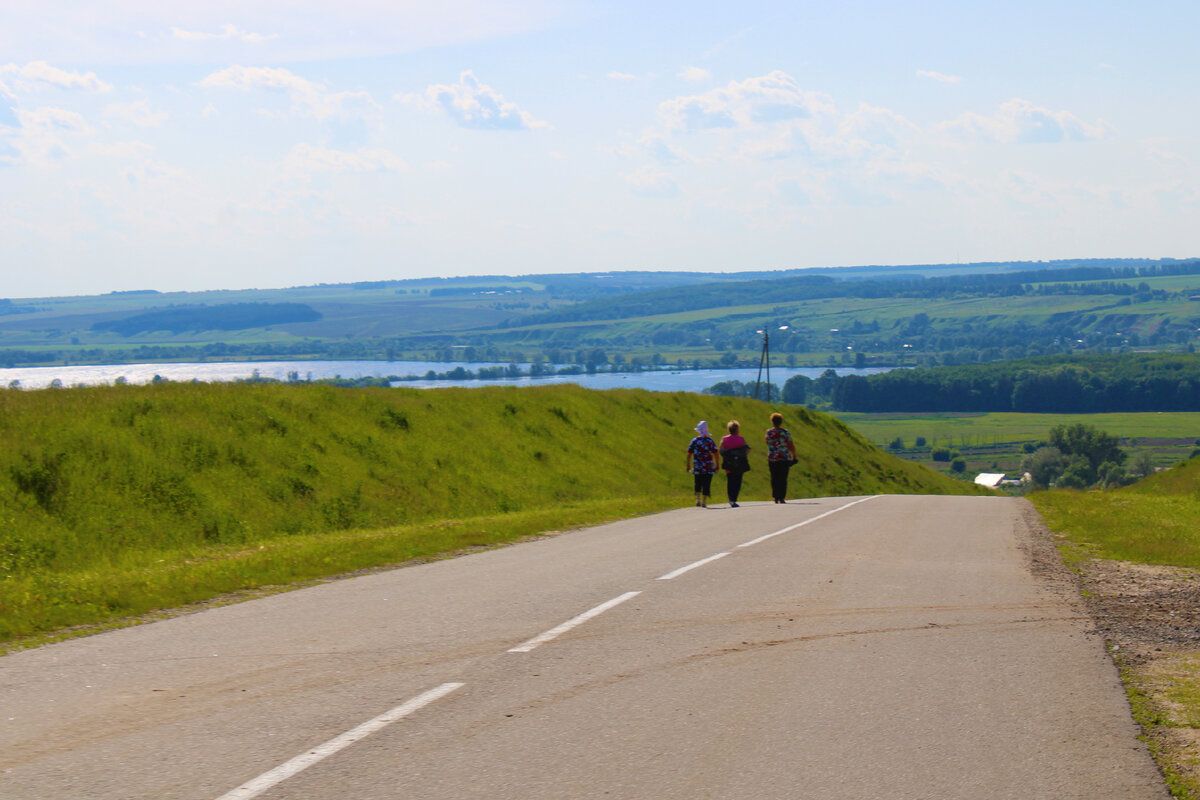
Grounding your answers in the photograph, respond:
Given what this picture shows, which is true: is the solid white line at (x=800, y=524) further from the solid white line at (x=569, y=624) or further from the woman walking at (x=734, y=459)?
the solid white line at (x=569, y=624)

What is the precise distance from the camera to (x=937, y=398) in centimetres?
15612

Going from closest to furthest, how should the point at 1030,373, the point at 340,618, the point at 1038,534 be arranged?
the point at 340,618, the point at 1038,534, the point at 1030,373

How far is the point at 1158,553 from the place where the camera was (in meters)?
14.0

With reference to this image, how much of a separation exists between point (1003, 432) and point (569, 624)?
127m

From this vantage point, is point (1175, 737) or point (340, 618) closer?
point (1175, 737)

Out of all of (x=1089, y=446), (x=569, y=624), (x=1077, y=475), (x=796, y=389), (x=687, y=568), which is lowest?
(x=1077, y=475)

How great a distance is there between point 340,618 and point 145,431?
1334 cm

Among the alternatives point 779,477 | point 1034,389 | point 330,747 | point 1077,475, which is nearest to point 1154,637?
point 330,747

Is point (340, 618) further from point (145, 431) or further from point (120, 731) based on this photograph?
point (145, 431)

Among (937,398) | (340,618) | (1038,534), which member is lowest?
(937,398)

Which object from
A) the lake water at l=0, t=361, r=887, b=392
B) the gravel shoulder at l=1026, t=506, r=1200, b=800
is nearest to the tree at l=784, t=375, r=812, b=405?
the lake water at l=0, t=361, r=887, b=392

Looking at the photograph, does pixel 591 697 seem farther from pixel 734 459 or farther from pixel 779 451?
pixel 779 451

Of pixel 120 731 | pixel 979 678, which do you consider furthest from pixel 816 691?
pixel 120 731

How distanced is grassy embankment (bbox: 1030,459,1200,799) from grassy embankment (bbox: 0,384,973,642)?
8.30 m
